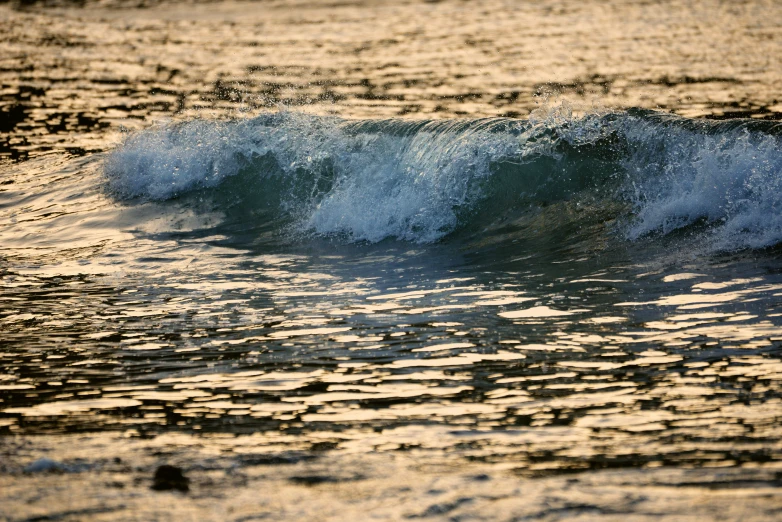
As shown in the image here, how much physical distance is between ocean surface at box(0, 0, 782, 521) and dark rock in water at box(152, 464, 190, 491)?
0.02 meters

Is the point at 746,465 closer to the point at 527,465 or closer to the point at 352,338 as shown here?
the point at 527,465

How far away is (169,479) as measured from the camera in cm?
488

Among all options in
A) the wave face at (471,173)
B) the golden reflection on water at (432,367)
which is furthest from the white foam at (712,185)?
the golden reflection on water at (432,367)

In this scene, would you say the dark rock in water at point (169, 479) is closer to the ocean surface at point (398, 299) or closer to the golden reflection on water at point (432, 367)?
the ocean surface at point (398, 299)

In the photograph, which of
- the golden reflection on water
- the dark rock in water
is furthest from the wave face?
the dark rock in water

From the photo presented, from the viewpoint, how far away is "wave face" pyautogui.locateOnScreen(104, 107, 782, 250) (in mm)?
10188

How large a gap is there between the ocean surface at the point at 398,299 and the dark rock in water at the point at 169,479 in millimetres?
24

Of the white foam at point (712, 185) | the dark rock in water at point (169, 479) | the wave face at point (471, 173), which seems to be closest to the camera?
the dark rock in water at point (169, 479)

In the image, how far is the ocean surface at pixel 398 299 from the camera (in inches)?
191

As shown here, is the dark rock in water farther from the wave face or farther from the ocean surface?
the wave face

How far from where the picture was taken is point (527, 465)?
4918 millimetres

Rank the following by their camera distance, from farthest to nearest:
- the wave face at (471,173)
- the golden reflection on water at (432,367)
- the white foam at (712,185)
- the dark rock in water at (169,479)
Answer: the wave face at (471,173), the white foam at (712,185), the golden reflection on water at (432,367), the dark rock in water at (169,479)

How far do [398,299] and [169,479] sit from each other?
369 centimetres

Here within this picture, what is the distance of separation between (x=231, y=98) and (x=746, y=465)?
51.3 ft
